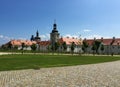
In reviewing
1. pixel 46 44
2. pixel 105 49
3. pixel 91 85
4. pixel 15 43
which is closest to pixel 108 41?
pixel 105 49

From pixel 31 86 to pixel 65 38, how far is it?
14071 centimetres

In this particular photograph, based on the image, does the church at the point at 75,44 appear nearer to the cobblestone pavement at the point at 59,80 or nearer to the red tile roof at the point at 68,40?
the red tile roof at the point at 68,40

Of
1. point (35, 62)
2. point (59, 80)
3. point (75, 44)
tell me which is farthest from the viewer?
point (75, 44)

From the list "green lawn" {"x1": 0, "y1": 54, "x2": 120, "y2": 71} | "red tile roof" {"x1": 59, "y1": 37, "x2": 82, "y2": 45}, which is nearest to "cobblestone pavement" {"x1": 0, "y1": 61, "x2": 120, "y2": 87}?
"green lawn" {"x1": 0, "y1": 54, "x2": 120, "y2": 71}

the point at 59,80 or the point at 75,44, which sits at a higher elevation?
the point at 75,44

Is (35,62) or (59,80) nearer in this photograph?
(59,80)

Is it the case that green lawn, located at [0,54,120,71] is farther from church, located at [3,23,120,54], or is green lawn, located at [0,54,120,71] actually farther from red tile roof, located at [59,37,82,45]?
red tile roof, located at [59,37,82,45]

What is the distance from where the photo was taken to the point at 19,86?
1296 cm

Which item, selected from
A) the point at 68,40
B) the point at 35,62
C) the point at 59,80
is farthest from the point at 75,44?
the point at 59,80

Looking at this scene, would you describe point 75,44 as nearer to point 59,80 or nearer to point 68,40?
point 68,40

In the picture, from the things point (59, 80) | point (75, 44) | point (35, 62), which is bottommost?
point (59, 80)

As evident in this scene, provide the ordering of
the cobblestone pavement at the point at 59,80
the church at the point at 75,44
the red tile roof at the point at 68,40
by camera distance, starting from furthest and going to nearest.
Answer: the red tile roof at the point at 68,40
the church at the point at 75,44
the cobblestone pavement at the point at 59,80

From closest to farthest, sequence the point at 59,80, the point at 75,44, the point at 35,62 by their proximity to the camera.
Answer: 1. the point at 59,80
2. the point at 35,62
3. the point at 75,44

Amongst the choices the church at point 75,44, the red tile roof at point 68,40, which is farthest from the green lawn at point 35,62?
the red tile roof at point 68,40
